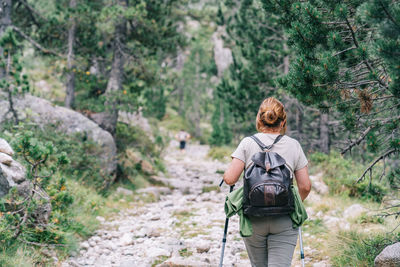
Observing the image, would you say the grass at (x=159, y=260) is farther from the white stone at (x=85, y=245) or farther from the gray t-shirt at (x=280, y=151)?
the gray t-shirt at (x=280, y=151)

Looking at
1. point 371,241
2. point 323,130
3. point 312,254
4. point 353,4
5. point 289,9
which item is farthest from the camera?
point 323,130

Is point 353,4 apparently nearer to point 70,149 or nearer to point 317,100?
point 317,100

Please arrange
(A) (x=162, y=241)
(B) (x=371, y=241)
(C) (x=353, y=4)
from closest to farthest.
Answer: (C) (x=353, y=4) < (B) (x=371, y=241) < (A) (x=162, y=241)

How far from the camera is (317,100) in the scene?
13.5 feet

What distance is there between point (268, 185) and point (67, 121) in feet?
25.8

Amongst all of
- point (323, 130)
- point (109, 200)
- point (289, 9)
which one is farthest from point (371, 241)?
point (323, 130)

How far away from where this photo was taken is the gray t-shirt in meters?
2.94

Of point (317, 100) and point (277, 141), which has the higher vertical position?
point (317, 100)

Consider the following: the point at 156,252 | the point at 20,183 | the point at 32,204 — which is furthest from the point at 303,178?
the point at 20,183

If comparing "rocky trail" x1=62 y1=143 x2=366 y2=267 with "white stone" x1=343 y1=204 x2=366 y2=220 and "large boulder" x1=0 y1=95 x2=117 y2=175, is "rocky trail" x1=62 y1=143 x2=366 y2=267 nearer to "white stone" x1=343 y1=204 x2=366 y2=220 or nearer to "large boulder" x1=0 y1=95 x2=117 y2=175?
"white stone" x1=343 y1=204 x2=366 y2=220

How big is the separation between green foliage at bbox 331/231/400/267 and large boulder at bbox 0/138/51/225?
13.3 ft

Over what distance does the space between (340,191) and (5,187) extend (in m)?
7.35

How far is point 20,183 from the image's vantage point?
5.27 m

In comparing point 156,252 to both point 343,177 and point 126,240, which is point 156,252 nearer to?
point 126,240
